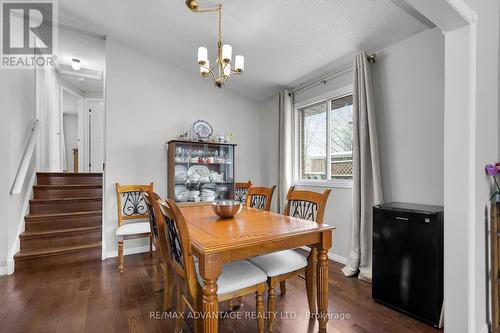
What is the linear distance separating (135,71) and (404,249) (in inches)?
153

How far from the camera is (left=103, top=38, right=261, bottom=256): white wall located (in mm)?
3361

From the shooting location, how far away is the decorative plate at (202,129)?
151 inches

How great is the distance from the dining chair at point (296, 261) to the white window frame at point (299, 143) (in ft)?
3.43

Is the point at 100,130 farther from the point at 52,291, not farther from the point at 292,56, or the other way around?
the point at 292,56

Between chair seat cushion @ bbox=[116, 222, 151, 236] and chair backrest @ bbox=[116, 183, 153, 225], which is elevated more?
chair backrest @ bbox=[116, 183, 153, 225]

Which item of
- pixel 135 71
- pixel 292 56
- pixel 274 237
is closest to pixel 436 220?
pixel 274 237

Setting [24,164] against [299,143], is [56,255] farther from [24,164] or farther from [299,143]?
[299,143]

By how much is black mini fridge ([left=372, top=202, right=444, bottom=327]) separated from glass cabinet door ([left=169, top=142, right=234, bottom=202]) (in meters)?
2.34

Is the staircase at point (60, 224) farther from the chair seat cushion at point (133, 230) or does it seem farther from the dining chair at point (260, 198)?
the dining chair at point (260, 198)

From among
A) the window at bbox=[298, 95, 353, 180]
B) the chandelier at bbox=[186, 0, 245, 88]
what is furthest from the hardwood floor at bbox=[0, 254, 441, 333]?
the chandelier at bbox=[186, 0, 245, 88]

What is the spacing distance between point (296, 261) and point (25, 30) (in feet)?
15.0

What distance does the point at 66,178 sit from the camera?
4008 millimetres

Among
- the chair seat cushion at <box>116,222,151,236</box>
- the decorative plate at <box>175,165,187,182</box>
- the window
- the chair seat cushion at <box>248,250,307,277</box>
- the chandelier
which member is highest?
the chandelier

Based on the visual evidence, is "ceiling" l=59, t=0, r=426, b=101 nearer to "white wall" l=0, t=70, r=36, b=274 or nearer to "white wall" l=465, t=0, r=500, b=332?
"white wall" l=465, t=0, r=500, b=332
